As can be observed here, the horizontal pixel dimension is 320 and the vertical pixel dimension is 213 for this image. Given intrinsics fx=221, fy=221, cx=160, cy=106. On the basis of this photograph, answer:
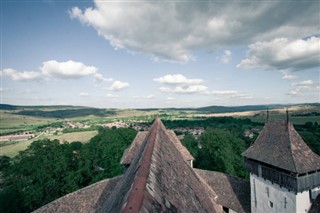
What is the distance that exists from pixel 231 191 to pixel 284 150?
9.16m

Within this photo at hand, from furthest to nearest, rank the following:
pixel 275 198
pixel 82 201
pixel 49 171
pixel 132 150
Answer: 1. pixel 49 171
2. pixel 132 150
3. pixel 82 201
4. pixel 275 198

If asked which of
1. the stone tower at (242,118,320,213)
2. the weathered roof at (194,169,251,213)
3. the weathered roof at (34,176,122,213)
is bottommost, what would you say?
the weathered roof at (194,169,251,213)

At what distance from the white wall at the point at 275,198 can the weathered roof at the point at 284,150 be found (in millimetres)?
2171

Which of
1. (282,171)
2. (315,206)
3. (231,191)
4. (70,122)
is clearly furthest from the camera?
(70,122)

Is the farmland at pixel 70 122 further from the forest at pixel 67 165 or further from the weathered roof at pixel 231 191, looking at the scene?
the weathered roof at pixel 231 191

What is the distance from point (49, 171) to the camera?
30.2 m

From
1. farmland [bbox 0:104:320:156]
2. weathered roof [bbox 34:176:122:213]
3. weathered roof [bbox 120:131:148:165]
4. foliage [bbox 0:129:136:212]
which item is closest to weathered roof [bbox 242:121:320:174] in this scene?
weathered roof [bbox 120:131:148:165]

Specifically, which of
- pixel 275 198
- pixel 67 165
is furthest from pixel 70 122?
pixel 275 198

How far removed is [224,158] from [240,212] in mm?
17127

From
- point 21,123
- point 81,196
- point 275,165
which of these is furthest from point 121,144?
point 21,123

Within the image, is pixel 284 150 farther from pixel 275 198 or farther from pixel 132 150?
pixel 132 150

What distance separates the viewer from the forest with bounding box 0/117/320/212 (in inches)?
1066

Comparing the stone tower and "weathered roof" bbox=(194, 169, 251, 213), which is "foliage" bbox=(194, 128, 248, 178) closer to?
"weathered roof" bbox=(194, 169, 251, 213)

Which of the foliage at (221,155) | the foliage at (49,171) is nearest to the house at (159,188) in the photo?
the foliage at (49,171)
